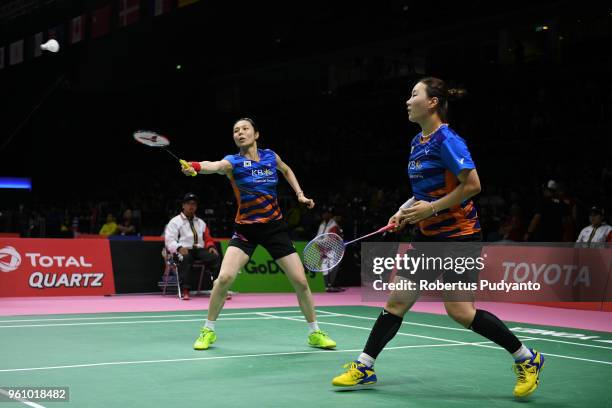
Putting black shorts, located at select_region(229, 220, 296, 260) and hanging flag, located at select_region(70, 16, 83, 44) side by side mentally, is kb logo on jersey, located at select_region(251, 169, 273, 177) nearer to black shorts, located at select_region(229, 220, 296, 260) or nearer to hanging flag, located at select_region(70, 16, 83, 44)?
black shorts, located at select_region(229, 220, 296, 260)

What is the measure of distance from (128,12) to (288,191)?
6716 mm

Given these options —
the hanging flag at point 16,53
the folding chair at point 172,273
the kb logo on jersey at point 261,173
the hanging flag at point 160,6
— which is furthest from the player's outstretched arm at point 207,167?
the hanging flag at point 16,53

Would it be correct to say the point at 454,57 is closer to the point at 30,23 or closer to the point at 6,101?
the point at 30,23

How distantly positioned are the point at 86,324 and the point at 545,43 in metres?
15.6

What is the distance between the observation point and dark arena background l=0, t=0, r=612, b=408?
525 cm

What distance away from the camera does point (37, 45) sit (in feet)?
77.0

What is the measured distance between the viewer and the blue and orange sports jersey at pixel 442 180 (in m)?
4.21

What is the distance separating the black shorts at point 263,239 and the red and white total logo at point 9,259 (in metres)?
6.14

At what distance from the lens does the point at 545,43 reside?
1978 centimetres

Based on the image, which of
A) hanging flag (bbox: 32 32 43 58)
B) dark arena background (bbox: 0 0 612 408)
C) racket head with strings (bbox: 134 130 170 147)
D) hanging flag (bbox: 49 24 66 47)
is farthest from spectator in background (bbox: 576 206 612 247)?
hanging flag (bbox: 32 32 43 58)

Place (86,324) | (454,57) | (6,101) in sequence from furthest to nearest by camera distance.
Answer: (6,101)
(454,57)
(86,324)

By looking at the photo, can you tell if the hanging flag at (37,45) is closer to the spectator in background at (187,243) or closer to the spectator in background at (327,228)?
the spectator in background at (327,228)


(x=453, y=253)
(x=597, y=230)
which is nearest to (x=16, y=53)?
(x=597, y=230)

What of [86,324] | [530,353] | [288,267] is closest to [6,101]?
[86,324]
